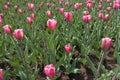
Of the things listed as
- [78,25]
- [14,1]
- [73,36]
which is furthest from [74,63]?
[14,1]

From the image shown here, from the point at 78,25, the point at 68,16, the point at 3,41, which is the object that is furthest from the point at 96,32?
the point at 3,41

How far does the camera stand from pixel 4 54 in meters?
3.41

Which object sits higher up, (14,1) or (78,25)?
(14,1)

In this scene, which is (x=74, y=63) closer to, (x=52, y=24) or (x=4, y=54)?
(x=52, y=24)

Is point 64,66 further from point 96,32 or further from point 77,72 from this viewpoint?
point 96,32

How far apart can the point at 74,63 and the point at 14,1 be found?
12.3ft

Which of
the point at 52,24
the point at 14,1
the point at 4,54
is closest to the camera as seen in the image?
the point at 52,24

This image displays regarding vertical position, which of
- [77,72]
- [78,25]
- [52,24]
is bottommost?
[77,72]

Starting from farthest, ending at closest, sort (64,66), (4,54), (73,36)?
1. (73,36)
2. (4,54)
3. (64,66)

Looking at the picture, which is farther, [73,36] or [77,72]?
[73,36]

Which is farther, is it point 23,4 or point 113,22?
point 23,4

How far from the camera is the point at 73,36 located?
3900 mm

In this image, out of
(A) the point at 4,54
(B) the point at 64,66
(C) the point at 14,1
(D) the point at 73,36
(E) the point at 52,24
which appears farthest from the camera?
(C) the point at 14,1

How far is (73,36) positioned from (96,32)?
1.96 ft
